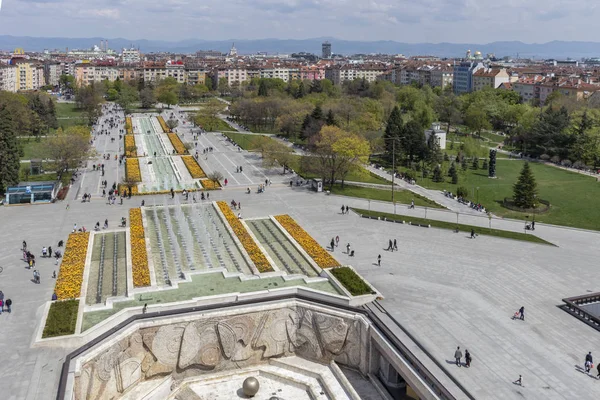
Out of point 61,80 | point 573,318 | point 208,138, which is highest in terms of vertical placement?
point 61,80

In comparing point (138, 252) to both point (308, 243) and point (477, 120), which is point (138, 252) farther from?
point (477, 120)

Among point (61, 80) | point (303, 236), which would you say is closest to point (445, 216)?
point (303, 236)

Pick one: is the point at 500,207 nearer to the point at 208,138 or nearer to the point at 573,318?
the point at 573,318

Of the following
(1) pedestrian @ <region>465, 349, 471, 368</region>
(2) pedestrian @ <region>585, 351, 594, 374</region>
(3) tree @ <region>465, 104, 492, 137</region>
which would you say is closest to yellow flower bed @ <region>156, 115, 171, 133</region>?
(3) tree @ <region>465, 104, 492, 137</region>

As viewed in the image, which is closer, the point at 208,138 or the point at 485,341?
the point at 485,341

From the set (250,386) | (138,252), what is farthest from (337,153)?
(250,386)

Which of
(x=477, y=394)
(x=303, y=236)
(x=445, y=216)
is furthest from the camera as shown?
(x=445, y=216)
